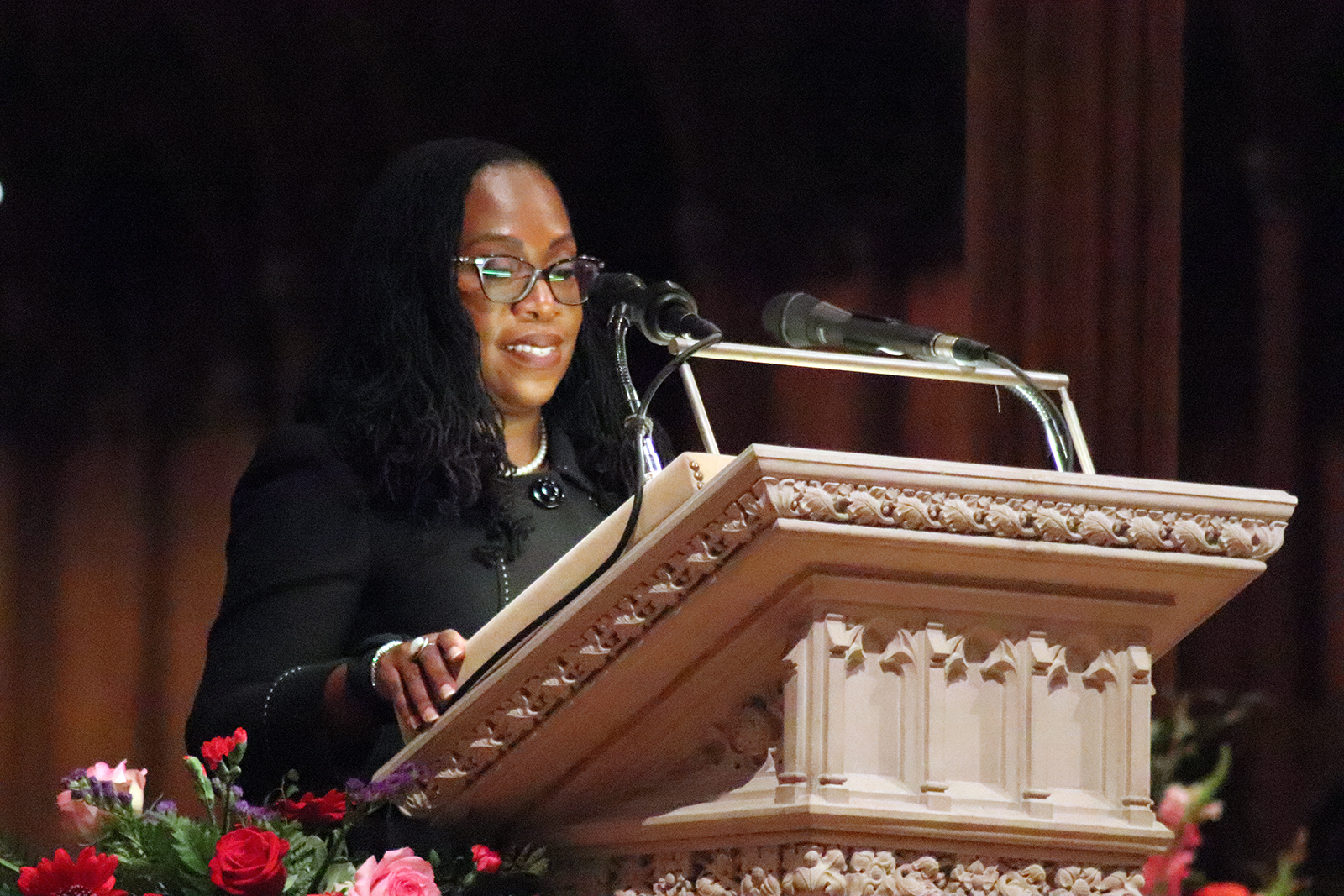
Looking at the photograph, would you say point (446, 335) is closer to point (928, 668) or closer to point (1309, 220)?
point (928, 668)

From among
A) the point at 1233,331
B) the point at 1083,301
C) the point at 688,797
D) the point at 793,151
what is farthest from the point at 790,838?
the point at 793,151

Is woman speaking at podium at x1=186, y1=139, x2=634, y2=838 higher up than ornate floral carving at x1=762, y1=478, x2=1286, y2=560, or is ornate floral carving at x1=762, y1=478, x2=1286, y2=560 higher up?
woman speaking at podium at x1=186, y1=139, x2=634, y2=838

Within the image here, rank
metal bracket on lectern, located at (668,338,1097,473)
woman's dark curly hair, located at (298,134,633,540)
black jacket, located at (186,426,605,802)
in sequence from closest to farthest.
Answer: metal bracket on lectern, located at (668,338,1097,473)
black jacket, located at (186,426,605,802)
woman's dark curly hair, located at (298,134,633,540)

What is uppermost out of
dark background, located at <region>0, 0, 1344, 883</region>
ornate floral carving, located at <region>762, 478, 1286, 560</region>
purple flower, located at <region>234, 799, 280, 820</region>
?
dark background, located at <region>0, 0, 1344, 883</region>

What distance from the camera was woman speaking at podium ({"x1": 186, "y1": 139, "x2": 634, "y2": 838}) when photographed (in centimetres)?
231

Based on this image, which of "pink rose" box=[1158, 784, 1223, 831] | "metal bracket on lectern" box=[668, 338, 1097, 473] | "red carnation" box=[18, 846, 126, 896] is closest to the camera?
"red carnation" box=[18, 846, 126, 896]

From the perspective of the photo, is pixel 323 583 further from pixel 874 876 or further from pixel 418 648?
pixel 874 876

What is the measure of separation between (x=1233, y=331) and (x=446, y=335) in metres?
2.74

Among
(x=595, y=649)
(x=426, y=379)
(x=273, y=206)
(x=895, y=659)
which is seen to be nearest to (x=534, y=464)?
(x=426, y=379)

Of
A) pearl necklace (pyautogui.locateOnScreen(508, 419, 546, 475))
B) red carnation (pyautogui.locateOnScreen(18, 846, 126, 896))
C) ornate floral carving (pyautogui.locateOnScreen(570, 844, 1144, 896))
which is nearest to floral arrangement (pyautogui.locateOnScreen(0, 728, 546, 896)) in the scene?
red carnation (pyautogui.locateOnScreen(18, 846, 126, 896))

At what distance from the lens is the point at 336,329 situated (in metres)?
2.79

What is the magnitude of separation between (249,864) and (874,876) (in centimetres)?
52

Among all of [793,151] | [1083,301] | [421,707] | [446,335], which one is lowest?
[421,707]

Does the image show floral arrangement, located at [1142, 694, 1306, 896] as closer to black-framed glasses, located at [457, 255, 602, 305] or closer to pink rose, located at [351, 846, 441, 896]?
black-framed glasses, located at [457, 255, 602, 305]
